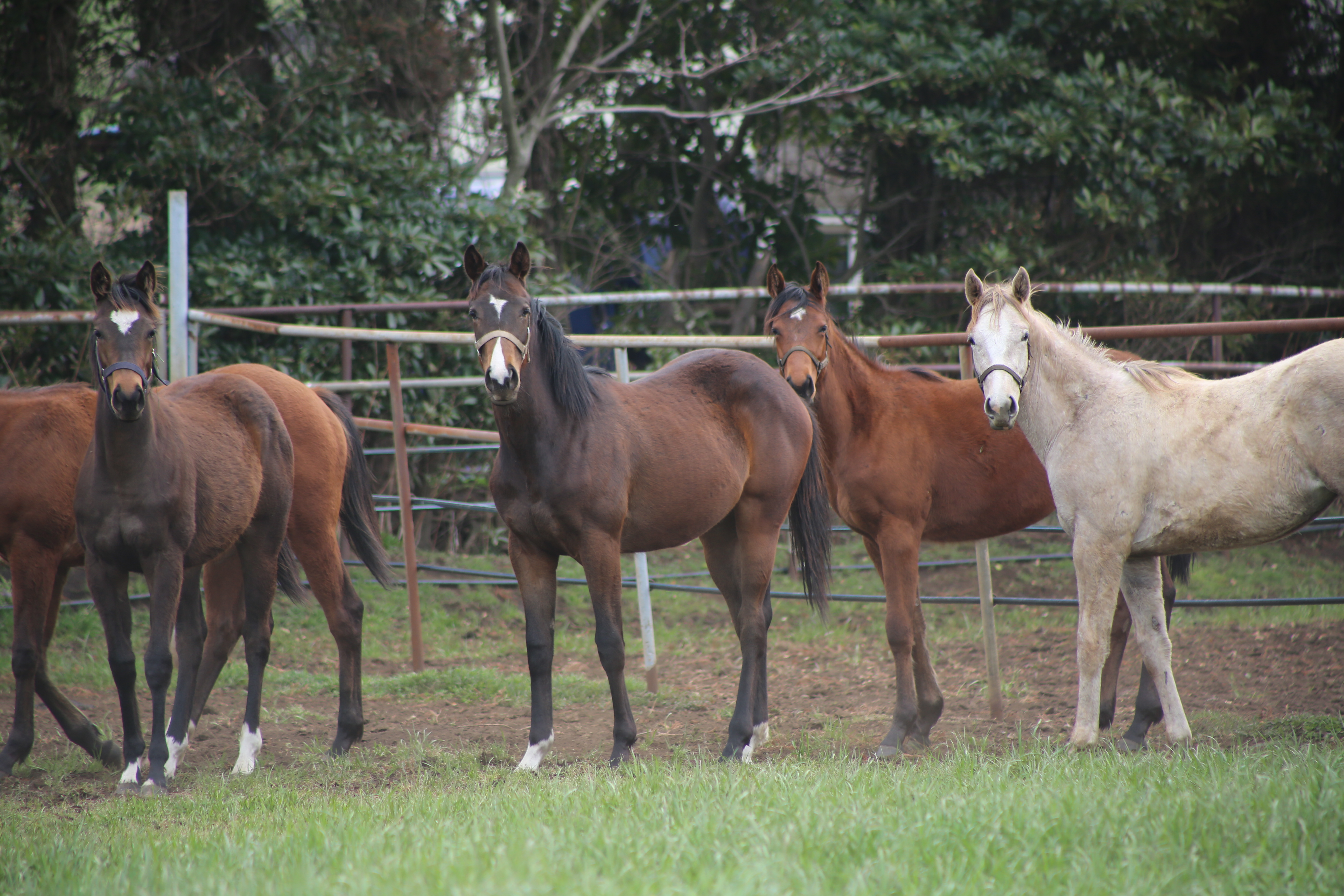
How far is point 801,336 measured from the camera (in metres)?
4.62

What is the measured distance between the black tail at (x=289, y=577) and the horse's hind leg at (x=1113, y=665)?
3877 millimetres

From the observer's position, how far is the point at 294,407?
498 centimetres

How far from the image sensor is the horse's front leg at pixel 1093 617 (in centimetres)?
374

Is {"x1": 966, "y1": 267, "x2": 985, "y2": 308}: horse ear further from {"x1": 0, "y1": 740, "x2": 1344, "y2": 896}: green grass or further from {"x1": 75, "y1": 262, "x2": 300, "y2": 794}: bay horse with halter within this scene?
{"x1": 75, "y1": 262, "x2": 300, "y2": 794}: bay horse with halter

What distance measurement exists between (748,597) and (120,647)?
8.67ft

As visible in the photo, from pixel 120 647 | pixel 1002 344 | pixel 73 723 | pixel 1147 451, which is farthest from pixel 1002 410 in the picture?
pixel 73 723

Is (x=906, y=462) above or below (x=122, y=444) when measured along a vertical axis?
below

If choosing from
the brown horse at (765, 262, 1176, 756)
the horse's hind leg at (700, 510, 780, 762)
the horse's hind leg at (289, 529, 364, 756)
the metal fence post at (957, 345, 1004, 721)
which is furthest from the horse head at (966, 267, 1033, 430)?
the horse's hind leg at (289, 529, 364, 756)

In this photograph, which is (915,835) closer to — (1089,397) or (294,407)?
(1089,397)

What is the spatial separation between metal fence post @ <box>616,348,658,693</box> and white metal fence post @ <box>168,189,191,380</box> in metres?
2.55

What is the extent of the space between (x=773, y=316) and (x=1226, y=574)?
514cm

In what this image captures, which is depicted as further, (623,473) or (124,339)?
(623,473)

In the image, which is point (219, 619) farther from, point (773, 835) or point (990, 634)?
point (990, 634)

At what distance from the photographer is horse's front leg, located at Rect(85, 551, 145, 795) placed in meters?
4.04
